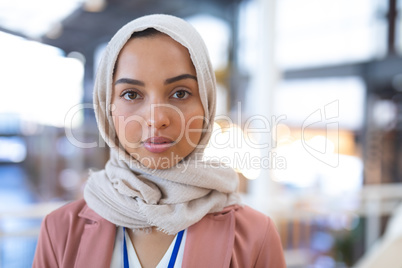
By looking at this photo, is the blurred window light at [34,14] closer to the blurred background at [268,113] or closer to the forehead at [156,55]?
the blurred background at [268,113]

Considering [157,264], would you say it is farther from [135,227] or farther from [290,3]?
[290,3]

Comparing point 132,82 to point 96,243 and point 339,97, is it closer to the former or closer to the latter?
point 96,243

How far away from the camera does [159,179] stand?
0.71 m

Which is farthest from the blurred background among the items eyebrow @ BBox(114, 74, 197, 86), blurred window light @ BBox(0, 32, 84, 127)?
eyebrow @ BBox(114, 74, 197, 86)

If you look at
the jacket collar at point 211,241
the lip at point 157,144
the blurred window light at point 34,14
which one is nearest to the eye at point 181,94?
the lip at point 157,144

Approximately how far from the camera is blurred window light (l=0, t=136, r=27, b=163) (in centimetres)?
249

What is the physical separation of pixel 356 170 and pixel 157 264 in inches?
145

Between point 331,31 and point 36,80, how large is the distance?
3.49 m

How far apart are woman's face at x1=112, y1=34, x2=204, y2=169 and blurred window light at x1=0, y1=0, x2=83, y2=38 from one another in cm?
141

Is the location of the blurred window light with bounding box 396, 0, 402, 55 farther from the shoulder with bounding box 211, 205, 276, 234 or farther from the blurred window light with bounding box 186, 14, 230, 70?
the shoulder with bounding box 211, 205, 276, 234

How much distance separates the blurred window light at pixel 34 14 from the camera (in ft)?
5.73

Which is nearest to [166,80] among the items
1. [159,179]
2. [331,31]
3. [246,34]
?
[159,179]

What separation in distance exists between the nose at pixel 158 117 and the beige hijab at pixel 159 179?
10cm

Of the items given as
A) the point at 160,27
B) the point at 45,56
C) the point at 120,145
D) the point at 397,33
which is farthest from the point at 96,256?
the point at 397,33
